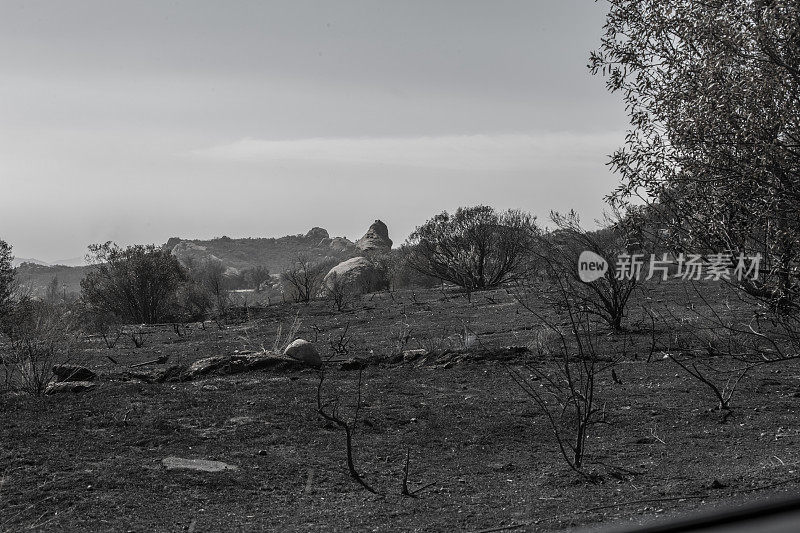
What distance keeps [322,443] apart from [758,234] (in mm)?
4216

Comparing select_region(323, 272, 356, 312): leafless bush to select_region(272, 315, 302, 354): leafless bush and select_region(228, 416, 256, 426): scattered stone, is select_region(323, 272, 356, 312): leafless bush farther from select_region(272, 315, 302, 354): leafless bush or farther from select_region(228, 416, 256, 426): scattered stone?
select_region(228, 416, 256, 426): scattered stone

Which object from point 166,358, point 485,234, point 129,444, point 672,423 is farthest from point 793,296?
point 485,234

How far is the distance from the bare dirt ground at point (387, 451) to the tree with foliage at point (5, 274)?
12950 mm

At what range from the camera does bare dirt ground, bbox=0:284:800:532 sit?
13.6 ft

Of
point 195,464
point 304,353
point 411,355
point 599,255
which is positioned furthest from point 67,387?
point 599,255

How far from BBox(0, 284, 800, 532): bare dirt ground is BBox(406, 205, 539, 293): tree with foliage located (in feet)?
49.3

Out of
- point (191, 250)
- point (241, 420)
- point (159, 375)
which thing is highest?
point (191, 250)

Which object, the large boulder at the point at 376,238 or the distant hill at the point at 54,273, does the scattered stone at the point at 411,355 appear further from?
the distant hill at the point at 54,273

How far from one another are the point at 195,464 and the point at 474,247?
67.5 ft

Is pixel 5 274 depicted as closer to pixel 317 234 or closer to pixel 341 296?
pixel 341 296

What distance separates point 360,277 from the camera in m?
30.8

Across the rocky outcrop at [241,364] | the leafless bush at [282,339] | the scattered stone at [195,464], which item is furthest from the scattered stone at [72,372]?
the scattered stone at [195,464]

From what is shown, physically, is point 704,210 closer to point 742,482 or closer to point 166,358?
point 742,482

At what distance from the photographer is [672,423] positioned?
6367 mm
